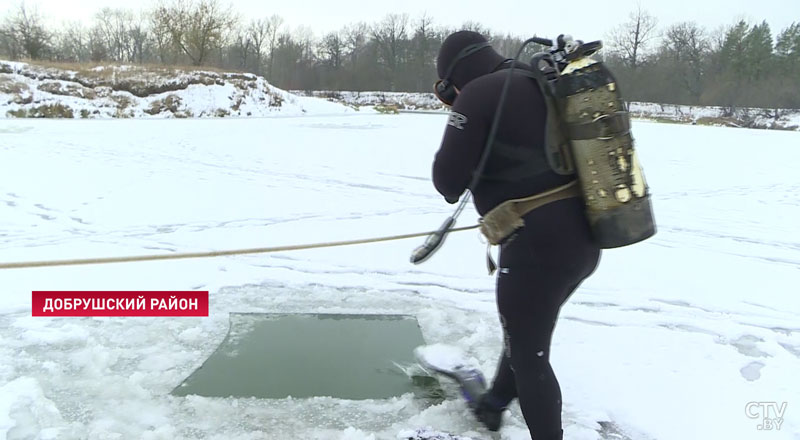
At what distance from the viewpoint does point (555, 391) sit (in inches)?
76.4

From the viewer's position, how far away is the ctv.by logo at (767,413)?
2.46 m

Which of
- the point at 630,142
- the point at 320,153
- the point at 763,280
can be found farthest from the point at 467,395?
the point at 320,153

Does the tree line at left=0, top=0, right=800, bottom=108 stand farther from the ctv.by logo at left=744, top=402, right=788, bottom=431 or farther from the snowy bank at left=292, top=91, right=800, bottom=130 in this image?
the ctv.by logo at left=744, top=402, right=788, bottom=431

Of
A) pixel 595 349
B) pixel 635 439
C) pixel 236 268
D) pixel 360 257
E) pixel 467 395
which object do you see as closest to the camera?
pixel 635 439

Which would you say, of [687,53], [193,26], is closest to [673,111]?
[687,53]

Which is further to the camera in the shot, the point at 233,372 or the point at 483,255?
the point at 483,255

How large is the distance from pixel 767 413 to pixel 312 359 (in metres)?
2.26

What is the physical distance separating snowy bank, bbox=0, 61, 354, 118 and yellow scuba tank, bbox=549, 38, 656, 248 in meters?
22.7

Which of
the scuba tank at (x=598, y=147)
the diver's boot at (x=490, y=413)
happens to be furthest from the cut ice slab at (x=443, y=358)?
the scuba tank at (x=598, y=147)

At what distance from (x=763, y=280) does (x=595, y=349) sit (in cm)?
226

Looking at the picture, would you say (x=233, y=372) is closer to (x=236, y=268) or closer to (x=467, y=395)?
(x=467, y=395)

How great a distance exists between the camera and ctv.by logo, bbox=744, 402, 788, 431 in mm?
2458

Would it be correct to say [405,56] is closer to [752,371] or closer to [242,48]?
[242,48]

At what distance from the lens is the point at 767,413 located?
100 inches
